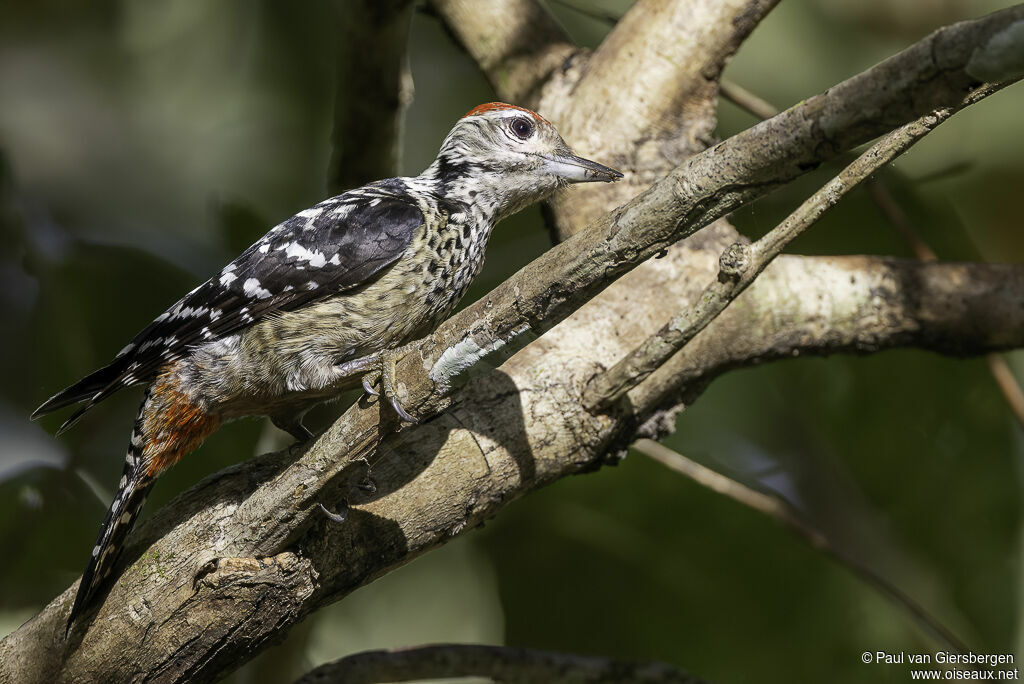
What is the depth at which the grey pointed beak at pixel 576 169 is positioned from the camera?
2.67 metres

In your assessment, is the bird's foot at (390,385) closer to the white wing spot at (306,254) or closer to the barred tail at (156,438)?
the white wing spot at (306,254)

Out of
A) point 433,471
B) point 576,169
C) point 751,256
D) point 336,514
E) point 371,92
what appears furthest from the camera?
point 371,92

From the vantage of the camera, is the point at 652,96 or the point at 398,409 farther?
the point at 652,96

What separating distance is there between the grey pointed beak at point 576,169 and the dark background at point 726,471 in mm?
1257

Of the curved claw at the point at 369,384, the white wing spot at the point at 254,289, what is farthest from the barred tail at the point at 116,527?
the curved claw at the point at 369,384

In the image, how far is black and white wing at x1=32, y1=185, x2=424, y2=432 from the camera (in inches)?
95.0

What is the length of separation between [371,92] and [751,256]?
220cm

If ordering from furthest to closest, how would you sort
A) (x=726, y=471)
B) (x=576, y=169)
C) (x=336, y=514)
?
(x=726, y=471) < (x=576, y=169) < (x=336, y=514)

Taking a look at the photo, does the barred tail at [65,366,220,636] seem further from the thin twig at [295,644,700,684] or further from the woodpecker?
the thin twig at [295,644,700,684]

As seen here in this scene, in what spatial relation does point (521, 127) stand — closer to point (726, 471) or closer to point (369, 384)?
point (369, 384)

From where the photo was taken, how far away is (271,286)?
2467 mm

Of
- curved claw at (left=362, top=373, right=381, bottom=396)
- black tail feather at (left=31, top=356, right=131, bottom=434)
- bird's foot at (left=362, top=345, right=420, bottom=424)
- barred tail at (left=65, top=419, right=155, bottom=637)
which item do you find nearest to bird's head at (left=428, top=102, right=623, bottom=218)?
curved claw at (left=362, top=373, right=381, bottom=396)

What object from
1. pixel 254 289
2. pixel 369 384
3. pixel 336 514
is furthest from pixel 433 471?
pixel 254 289

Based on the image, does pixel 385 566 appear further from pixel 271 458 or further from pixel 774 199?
pixel 774 199
